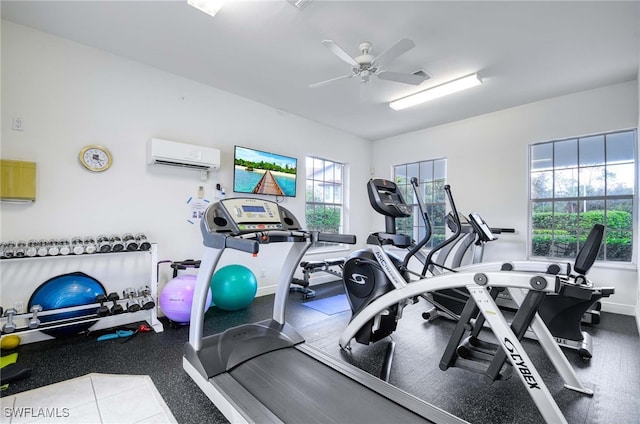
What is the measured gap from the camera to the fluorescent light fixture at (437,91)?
3764 millimetres

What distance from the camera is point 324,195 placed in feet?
19.5

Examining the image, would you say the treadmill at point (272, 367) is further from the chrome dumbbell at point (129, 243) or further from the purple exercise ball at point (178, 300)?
the chrome dumbbell at point (129, 243)

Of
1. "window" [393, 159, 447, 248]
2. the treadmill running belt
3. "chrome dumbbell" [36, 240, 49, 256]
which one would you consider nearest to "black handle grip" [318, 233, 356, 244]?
the treadmill running belt

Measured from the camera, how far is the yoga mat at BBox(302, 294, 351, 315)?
398 centimetres

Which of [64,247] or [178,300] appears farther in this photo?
[178,300]

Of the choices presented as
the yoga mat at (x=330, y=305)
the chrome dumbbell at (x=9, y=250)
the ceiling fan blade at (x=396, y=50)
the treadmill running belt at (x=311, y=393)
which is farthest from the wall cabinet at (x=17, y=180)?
the ceiling fan blade at (x=396, y=50)

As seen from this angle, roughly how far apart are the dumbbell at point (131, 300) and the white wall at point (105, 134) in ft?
1.97

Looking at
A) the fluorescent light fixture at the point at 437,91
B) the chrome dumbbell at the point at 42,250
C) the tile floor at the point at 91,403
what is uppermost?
the fluorescent light fixture at the point at 437,91

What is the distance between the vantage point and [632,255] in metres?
3.88

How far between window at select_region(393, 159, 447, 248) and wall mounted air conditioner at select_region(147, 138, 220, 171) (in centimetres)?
385

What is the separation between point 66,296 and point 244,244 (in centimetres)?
226

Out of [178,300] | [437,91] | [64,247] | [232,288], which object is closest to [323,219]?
[232,288]

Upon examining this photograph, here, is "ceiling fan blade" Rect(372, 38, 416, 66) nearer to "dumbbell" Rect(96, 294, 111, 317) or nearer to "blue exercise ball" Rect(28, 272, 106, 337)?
"dumbbell" Rect(96, 294, 111, 317)

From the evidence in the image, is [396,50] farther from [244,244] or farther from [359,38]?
[244,244]
